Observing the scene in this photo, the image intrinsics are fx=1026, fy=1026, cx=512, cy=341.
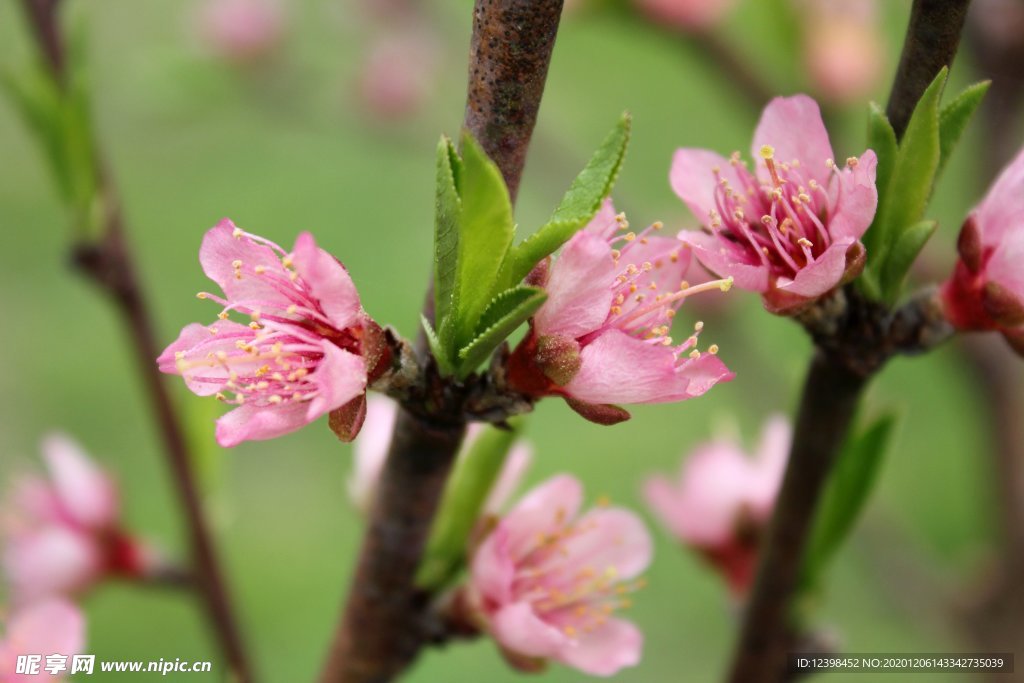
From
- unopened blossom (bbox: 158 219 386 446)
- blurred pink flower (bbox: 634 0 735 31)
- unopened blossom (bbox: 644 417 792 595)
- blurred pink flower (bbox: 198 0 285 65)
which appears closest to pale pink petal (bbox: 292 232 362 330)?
unopened blossom (bbox: 158 219 386 446)

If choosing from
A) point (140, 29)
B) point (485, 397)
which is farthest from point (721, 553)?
point (140, 29)

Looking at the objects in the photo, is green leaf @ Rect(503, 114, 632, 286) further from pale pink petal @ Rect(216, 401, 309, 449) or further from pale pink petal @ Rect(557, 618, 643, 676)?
pale pink petal @ Rect(557, 618, 643, 676)

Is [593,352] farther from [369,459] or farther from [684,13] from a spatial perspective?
[684,13]

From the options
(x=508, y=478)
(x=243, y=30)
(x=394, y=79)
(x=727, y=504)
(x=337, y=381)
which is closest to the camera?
(x=337, y=381)

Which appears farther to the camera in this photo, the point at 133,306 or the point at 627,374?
the point at 133,306

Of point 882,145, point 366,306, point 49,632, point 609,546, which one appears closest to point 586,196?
point 882,145

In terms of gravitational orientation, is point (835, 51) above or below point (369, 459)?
above

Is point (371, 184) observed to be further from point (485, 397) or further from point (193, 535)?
point (485, 397)
